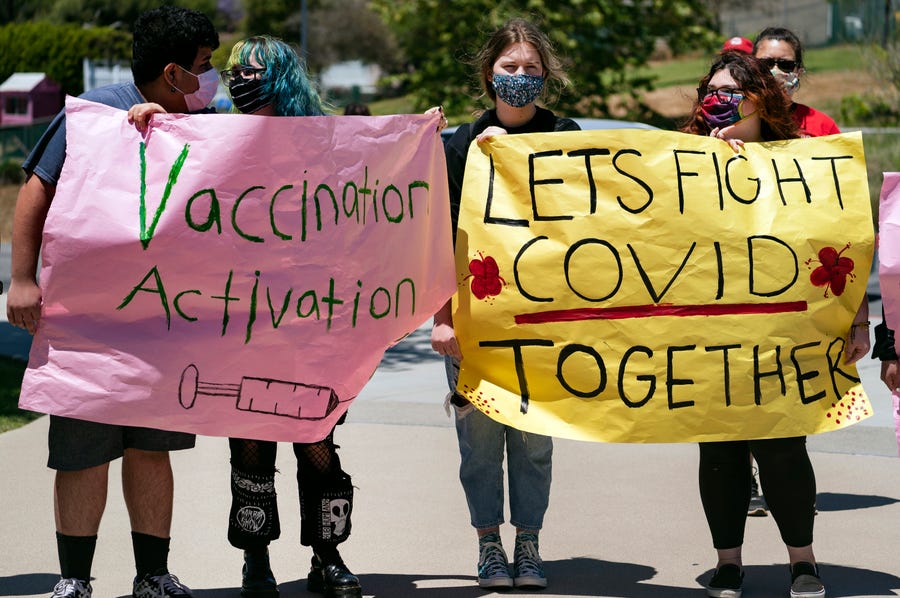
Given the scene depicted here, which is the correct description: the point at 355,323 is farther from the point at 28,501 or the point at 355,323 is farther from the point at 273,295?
the point at 28,501

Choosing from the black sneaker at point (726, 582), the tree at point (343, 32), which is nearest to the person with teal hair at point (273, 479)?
the black sneaker at point (726, 582)

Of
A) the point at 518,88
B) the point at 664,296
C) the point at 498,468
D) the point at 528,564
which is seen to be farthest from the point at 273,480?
the point at 518,88

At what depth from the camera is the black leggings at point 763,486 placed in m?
4.38

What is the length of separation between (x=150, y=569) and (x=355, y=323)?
102 cm

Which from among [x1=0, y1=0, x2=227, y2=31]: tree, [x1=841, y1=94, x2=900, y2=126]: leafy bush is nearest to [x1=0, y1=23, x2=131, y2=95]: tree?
[x1=0, y1=0, x2=227, y2=31]: tree

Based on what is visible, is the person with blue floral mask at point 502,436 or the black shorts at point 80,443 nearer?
the black shorts at point 80,443

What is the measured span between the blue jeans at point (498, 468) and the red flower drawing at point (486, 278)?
308 mm

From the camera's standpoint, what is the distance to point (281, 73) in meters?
4.33

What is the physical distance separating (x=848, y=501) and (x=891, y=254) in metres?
1.74

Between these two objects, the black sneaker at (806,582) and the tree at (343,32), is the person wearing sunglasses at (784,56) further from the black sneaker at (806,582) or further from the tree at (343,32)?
the tree at (343,32)

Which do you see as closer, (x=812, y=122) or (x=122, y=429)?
(x=122, y=429)

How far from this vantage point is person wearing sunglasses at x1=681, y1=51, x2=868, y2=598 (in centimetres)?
438

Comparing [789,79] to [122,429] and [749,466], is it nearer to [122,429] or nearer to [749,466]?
[749,466]

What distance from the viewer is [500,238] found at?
4.47m
